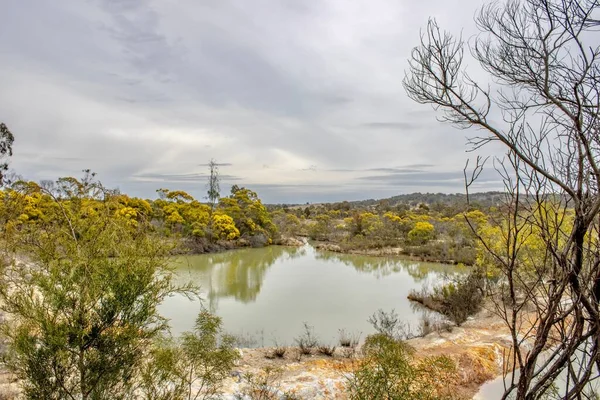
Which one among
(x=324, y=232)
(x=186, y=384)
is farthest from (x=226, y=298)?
(x=324, y=232)

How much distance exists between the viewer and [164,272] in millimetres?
3941

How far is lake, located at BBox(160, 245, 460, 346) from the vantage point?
9.08 meters

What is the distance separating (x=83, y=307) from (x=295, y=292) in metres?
9.57

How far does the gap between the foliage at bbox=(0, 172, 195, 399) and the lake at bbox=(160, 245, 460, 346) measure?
1.09m

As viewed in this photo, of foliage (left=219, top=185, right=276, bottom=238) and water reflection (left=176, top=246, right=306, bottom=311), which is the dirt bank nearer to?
water reflection (left=176, top=246, right=306, bottom=311)

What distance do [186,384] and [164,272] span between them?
1357mm

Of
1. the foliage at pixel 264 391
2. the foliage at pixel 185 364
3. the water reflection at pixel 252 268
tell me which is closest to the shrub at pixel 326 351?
the foliage at pixel 264 391

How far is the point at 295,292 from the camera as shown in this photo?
1242 cm

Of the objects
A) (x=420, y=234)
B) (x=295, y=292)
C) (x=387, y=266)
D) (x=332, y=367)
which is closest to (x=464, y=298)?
(x=295, y=292)

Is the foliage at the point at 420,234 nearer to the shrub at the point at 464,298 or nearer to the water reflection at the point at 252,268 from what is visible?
the water reflection at the point at 252,268

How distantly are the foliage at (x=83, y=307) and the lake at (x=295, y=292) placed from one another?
109cm

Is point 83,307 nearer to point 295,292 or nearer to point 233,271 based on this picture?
point 295,292

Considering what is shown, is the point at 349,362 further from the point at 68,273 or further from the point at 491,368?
the point at 68,273

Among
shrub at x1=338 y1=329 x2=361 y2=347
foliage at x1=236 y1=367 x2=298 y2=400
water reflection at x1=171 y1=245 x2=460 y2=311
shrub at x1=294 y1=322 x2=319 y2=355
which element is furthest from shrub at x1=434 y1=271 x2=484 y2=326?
foliage at x1=236 y1=367 x2=298 y2=400
